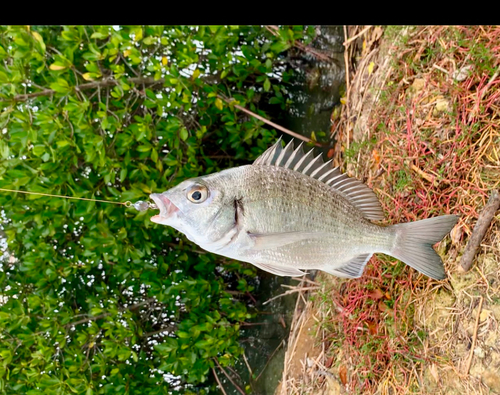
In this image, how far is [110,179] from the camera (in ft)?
10.7

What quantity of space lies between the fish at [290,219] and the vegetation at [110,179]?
151cm

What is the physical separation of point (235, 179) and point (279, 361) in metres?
3.07

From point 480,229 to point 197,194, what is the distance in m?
1.51

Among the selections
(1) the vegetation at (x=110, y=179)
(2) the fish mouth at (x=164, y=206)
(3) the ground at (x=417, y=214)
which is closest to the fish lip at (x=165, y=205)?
(2) the fish mouth at (x=164, y=206)

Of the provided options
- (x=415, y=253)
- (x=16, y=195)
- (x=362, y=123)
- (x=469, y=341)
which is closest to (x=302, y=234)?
(x=415, y=253)

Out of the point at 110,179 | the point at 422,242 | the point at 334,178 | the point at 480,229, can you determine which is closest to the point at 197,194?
the point at 334,178

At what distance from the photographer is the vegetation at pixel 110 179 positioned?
10.3 feet

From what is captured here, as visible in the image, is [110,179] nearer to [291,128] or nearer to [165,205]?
[165,205]

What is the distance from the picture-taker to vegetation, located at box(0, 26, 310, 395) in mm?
3148

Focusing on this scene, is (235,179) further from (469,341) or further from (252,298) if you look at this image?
(252,298)

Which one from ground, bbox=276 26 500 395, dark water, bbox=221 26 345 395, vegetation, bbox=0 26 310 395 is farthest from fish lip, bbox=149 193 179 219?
dark water, bbox=221 26 345 395

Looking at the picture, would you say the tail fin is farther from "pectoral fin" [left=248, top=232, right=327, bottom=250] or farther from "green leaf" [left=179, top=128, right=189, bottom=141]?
"green leaf" [left=179, top=128, right=189, bottom=141]

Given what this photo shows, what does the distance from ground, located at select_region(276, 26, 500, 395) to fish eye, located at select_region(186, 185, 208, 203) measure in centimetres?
154

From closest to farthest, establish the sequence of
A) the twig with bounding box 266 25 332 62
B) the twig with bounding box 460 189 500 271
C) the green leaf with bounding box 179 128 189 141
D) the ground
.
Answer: the twig with bounding box 460 189 500 271 → the ground → the green leaf with bounding box 179 128 189 141 → the twig with bounding box 266 25 332 62
